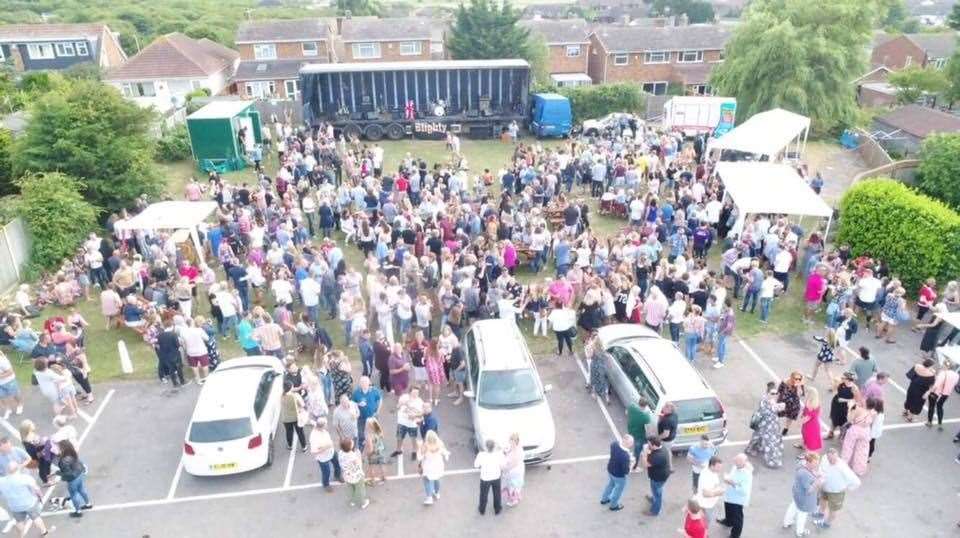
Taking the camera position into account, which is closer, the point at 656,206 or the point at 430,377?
the point at 430,377

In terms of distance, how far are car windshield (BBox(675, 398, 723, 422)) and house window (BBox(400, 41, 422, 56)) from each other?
1722 inches

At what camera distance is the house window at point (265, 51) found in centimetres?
4900

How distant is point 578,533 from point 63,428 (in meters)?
7.42

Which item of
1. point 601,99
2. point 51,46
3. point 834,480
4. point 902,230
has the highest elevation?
point 51,46

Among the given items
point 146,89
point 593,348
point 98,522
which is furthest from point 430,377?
point 146,89

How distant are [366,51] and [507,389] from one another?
43416 mm

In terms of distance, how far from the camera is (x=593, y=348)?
1186cm

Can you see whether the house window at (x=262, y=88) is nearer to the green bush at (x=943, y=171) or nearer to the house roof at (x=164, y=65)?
the house roof at (x=164, y=65)

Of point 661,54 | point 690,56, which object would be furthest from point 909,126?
point 661,54

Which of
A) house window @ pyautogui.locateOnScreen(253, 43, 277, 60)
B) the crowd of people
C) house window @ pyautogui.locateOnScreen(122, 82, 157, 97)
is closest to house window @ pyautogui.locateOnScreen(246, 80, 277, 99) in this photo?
house window @ pyautogui.locateOnScreen(253, 43, 277, 60)

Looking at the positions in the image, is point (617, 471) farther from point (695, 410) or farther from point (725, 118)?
point (725, 118)

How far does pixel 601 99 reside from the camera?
122 ft

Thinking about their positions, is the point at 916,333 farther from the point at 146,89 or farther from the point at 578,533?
the point at 146,89

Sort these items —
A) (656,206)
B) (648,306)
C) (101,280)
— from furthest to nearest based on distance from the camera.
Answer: (656,206) < (101,280) < (648,306)
